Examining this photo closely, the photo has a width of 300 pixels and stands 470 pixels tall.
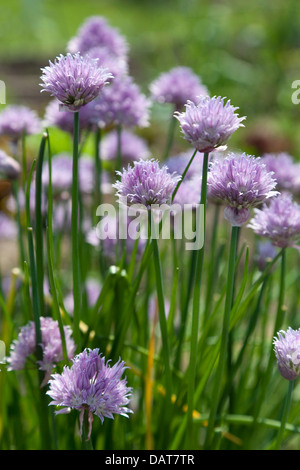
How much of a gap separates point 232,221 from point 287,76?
3.71 metres

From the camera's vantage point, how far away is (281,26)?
418cm

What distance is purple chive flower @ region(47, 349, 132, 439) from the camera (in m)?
0.58

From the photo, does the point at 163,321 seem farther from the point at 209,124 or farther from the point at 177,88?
the point at 177,88

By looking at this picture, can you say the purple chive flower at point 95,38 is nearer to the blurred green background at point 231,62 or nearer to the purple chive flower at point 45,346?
the purple chive flower at point 45,346

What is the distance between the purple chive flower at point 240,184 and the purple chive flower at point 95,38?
0.52m

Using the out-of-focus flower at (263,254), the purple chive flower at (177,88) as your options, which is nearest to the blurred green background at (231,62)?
the purple chive flower at (177,88)

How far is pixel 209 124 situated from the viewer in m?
0.59

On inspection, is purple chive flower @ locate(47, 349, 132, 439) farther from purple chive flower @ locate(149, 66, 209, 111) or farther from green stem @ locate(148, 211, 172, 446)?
purple chive flower @ locate(149, 66, 209, 111)

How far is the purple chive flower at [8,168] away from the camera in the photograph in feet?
3.12

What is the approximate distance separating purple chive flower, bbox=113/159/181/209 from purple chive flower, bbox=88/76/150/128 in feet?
1.21

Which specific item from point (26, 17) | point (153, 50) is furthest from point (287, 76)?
point (26, 17)

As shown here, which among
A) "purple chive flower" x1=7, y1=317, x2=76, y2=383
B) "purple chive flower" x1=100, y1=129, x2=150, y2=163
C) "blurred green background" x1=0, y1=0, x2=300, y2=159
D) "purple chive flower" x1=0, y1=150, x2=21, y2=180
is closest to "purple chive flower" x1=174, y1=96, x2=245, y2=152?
"purple chive flower" x1=7, y1=317, x2=76, y2=383
